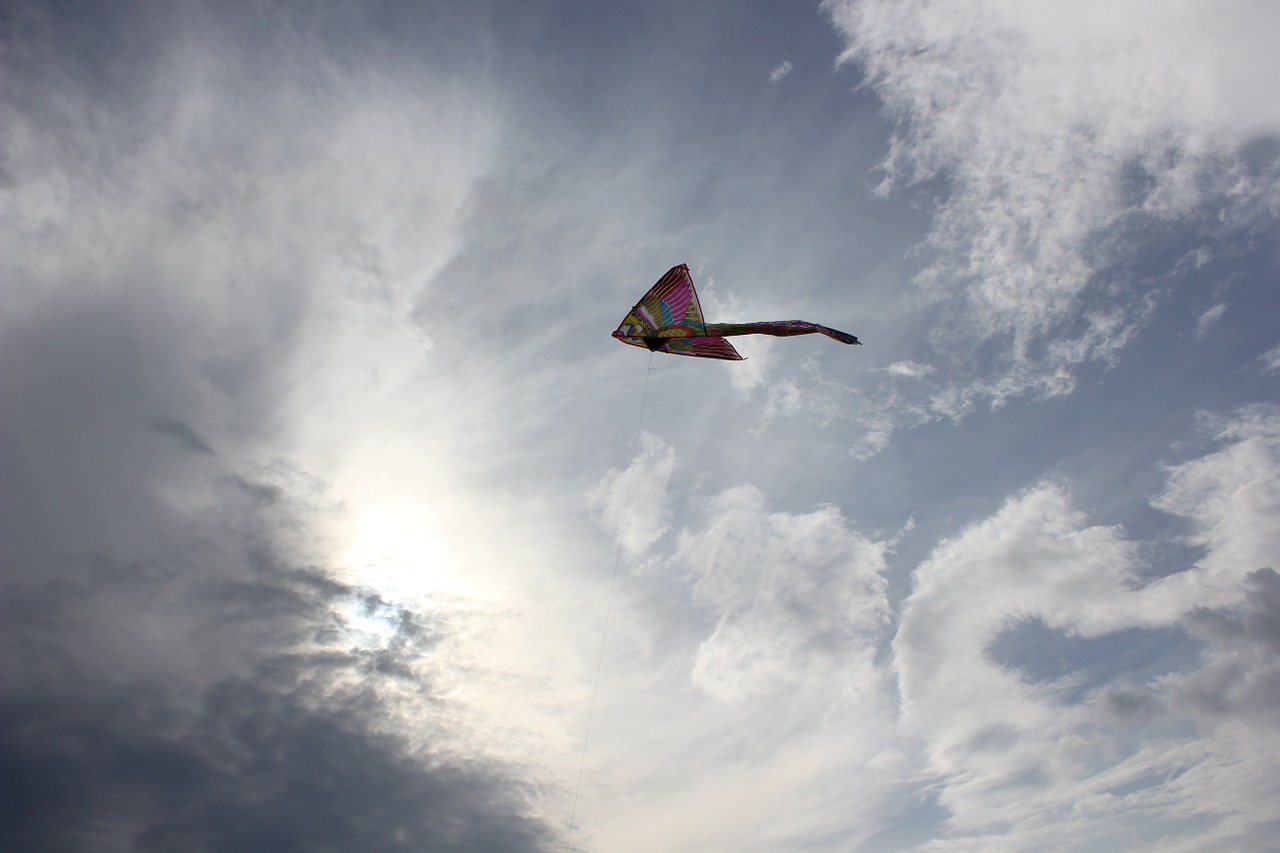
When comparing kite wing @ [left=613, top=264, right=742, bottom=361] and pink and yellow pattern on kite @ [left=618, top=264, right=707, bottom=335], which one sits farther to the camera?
pink and yellow pattern on kite @ [left=618, top=264, right=707, bottom=335]

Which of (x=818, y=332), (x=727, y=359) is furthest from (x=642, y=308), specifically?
(x=818, y=332)

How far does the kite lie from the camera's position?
177 feet

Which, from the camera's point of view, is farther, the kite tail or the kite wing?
the kite wing

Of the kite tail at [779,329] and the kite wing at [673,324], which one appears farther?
the kite wing at [673,324]

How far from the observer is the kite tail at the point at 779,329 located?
47.1 meters

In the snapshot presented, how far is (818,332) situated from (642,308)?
17.1m

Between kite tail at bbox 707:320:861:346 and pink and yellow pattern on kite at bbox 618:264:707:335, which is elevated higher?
pink and yellow pattern on kite at bbox 618:264:707:335

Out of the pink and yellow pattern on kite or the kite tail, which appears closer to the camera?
the kite tail

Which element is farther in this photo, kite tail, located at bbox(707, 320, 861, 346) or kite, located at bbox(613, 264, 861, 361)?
kite, located at bbox(613, 264, 861, 361)

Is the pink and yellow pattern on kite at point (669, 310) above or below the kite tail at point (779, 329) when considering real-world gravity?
above

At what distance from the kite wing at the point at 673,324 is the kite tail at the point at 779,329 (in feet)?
3.39

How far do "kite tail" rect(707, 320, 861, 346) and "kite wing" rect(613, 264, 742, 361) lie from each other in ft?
3.39

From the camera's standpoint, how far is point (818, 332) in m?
47.8

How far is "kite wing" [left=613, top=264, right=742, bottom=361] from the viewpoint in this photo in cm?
5453
